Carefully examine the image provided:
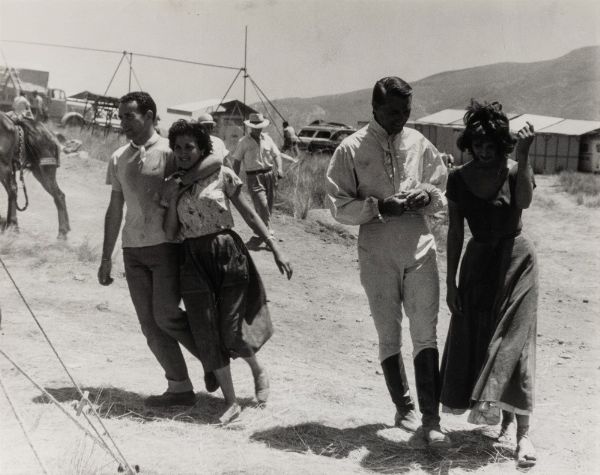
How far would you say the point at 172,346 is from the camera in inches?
195

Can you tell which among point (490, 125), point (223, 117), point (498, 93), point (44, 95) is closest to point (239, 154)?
point (490, 125)

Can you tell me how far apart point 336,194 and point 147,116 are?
1261 millimetres

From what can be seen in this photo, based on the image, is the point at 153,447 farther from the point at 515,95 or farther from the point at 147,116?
the point at 515,95

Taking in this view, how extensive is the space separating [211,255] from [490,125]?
5.54ft

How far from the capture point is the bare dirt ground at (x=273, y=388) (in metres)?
4.14

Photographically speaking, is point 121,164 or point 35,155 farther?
point 35,155

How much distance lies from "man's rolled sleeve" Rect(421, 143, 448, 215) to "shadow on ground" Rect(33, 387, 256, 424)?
1.68 meters

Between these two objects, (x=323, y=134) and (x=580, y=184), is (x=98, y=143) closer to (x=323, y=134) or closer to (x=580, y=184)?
(x=323, y=134)

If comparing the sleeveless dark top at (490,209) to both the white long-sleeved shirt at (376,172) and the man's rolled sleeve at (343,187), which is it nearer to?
the white long-sleeved shirt at (376,172)

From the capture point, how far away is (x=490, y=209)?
166 inches

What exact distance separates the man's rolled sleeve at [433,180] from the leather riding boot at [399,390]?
0.83 metres

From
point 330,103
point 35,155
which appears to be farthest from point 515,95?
point 35,155

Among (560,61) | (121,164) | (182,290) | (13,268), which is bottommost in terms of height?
(13,268)

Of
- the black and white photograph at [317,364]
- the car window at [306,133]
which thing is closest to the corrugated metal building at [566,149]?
the car window at [306,133]
